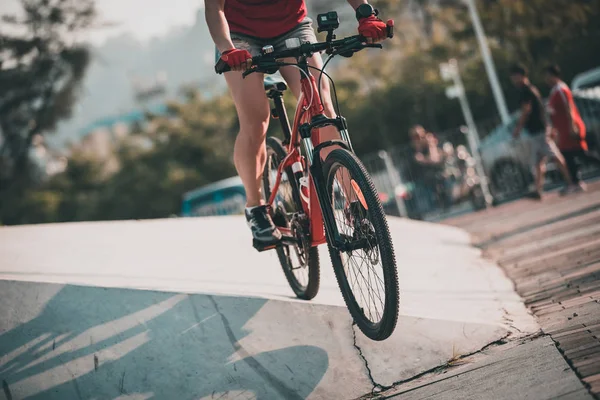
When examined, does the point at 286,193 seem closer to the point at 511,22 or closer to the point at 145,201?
the point at 511,22

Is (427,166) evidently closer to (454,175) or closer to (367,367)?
(454,175)

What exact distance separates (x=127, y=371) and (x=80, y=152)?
37.4 m

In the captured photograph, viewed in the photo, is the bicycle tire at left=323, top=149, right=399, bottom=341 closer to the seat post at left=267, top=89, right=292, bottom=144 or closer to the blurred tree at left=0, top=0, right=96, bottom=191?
the seat post at left=267, top=89, right=292, bottom=144

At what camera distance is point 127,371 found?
2.86 m

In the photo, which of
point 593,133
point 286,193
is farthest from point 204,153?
point 286,193

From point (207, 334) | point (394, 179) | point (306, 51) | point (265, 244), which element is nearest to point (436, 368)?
point (207, 334)

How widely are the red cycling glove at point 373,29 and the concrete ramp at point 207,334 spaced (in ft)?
4.74

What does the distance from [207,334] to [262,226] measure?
88 centimetres

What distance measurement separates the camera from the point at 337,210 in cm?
310

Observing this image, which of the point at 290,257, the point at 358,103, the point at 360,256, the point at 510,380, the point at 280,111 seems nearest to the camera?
the point at 510,380

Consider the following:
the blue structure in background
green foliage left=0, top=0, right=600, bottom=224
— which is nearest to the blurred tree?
green foliage left=0, top=0, right=600, bottom=224

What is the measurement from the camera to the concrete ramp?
281 cm

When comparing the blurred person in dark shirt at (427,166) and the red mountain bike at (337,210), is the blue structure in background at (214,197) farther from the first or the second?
the red mountain bike at (337,210)

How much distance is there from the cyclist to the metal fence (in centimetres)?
771
